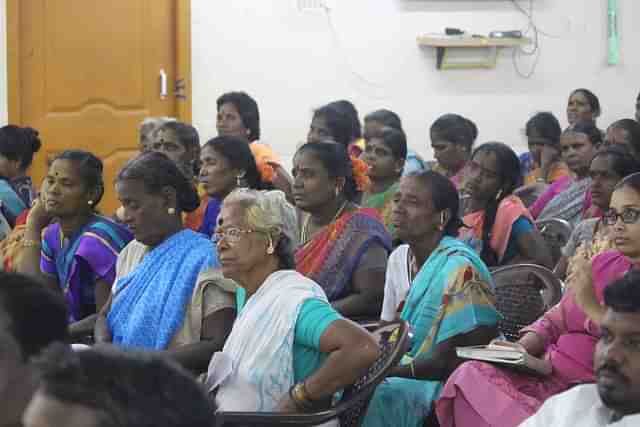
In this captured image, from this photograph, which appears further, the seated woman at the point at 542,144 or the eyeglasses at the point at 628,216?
the seated woman at the point at 542,144

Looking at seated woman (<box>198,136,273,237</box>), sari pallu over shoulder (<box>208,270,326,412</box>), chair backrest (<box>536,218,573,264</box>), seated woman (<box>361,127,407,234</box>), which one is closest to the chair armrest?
sari pallu over shoulder (<box>208,270,326,412</box>)

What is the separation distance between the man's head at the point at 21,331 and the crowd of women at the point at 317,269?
3.25 ft

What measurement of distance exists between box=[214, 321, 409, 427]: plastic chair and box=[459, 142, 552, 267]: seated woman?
1848mm

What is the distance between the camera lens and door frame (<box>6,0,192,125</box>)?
24.1ft

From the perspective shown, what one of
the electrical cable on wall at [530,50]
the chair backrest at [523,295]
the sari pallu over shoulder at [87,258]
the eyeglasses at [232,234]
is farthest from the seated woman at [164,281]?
the electrical cable on wall at [530,50]

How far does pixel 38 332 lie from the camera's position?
70.9 inches

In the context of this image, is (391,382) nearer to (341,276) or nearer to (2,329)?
(341,276)

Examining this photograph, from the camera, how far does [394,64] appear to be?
8016mm

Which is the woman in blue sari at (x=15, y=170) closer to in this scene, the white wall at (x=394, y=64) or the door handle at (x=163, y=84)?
the door handle at (x=163, y=84)

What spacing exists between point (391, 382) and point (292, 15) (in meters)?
5.02

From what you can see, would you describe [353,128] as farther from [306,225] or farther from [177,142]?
[306,225]

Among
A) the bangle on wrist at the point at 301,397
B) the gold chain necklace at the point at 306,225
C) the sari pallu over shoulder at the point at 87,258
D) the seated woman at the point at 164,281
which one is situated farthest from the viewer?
the gold chain necklace at the point at 306,225

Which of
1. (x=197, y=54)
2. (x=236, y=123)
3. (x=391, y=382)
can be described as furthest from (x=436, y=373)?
(x=197, y=54)

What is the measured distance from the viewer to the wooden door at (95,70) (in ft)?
24.5
